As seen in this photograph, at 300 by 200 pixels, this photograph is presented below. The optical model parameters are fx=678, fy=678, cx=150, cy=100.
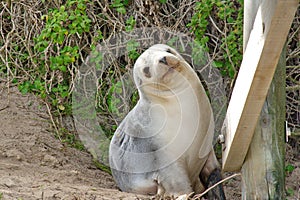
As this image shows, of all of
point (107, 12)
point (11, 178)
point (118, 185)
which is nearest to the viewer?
point (11, 178)

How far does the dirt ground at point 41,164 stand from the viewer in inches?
175

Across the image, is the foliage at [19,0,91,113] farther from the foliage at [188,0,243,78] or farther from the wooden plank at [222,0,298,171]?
the wooden plank at [222,0,298,171]

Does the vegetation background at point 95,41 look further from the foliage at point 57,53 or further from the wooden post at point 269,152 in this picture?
the wooden post at point 269,152

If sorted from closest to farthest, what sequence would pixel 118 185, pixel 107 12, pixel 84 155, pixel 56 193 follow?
pixel 56 193 → pixel 118 185 → pixel 84 155 → pixel 107 12

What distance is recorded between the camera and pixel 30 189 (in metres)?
4.41

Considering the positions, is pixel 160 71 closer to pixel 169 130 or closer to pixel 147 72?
pixel 147 72

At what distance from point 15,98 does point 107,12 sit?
3.97ft

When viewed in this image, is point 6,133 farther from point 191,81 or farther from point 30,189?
point 191,81

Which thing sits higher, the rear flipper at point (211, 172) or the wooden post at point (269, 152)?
the wooden post at point (269, 152)

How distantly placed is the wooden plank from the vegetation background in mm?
1710

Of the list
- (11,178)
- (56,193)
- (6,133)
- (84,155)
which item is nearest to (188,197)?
(56,193)

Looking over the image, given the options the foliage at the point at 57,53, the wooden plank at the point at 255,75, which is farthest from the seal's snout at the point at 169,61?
the foliage at the point at 57,53

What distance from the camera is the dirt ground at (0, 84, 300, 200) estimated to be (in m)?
4.45

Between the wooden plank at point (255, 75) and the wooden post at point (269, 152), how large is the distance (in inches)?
3.3
